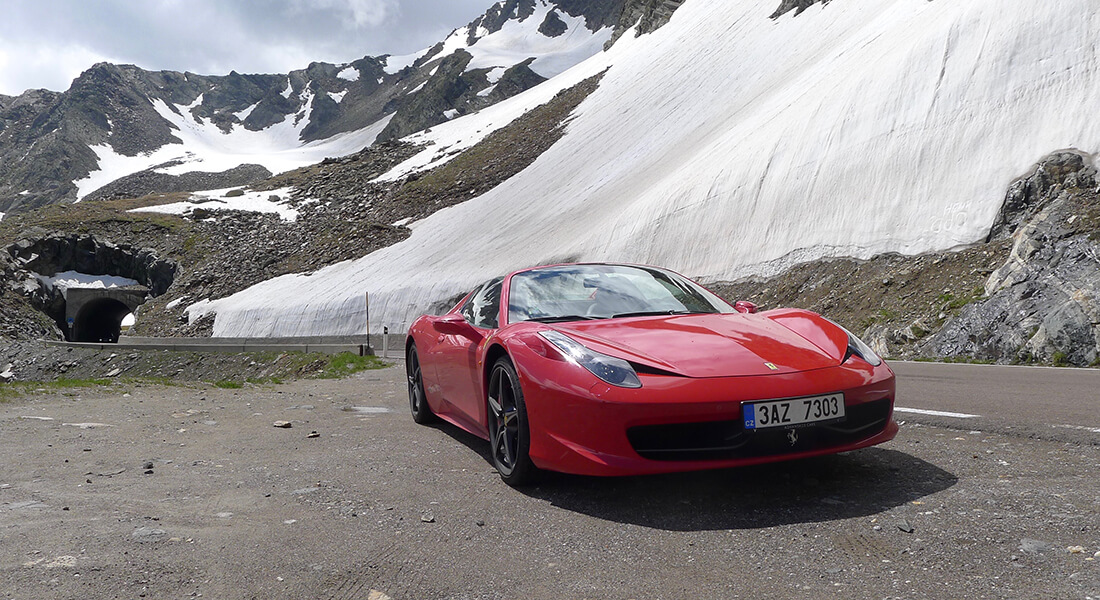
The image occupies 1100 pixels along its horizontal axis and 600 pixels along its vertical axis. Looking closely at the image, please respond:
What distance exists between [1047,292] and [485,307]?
11695mm

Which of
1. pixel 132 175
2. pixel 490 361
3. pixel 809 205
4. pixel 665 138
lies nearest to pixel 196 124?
pixel 132 175

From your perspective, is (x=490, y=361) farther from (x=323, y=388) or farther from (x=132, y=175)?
(x=132, y=175)

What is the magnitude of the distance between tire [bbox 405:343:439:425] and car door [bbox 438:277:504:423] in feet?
2.58

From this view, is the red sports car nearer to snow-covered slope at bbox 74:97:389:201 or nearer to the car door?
the car door

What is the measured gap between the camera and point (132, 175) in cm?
12206

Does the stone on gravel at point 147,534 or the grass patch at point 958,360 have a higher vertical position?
the stone on gravel at point 147,534

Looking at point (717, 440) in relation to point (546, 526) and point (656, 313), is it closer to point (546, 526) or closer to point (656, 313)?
point (546, 526)

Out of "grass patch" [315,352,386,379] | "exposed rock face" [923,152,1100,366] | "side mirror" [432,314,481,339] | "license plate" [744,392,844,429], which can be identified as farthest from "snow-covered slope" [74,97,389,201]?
"license plate" [744,392,844,429]

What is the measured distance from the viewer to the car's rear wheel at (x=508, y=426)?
12.7 feet

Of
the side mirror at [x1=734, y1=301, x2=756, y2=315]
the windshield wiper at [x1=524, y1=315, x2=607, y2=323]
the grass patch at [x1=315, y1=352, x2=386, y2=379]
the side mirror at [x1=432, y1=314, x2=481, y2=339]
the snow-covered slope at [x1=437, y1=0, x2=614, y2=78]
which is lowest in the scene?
the grass patch at [x1=315, y1=352, x2=386, y2=379]

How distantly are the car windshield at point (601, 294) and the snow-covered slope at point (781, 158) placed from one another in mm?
14846

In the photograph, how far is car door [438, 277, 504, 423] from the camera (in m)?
4.66

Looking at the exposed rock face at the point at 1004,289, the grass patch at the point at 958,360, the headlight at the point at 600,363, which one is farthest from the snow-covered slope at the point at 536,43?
the headlight at the point at 600,363

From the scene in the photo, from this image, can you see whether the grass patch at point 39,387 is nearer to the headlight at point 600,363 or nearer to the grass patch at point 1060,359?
the headlight at point 600,363
